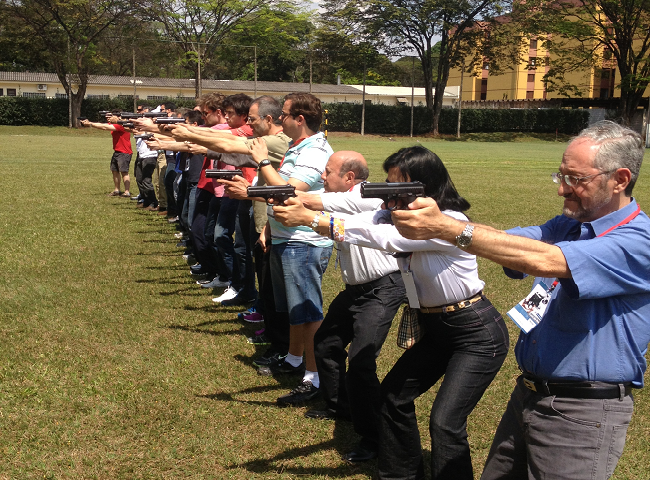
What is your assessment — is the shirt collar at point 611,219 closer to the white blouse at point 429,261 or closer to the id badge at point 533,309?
the id badge at point 533,309

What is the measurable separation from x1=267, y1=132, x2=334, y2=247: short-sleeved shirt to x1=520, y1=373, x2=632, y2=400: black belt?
258cm

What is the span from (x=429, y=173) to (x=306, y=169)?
63.6 inches

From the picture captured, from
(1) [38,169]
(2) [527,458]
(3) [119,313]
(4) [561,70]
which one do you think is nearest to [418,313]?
(2) [527,458]

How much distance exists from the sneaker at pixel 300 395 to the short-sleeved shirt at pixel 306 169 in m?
1.16

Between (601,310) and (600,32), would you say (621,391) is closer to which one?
(601,310)

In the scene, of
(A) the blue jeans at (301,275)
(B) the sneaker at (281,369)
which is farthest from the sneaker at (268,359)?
(A) the blue jeans at (301,275)

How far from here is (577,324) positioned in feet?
9.02

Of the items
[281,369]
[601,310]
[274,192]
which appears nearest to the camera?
[601,310]

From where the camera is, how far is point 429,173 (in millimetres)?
3580

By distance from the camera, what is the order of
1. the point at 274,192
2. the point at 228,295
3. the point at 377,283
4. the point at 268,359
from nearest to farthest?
the point at 274,192
the point at 377,283
the point at 268,359
the point at 228,295

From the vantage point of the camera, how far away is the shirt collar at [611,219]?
9.01ft

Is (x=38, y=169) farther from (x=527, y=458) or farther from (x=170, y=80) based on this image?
(x=170, y=80)

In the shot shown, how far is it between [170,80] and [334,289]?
271ft

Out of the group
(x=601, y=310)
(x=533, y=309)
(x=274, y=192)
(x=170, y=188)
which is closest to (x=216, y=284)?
(x=170, y=188)
